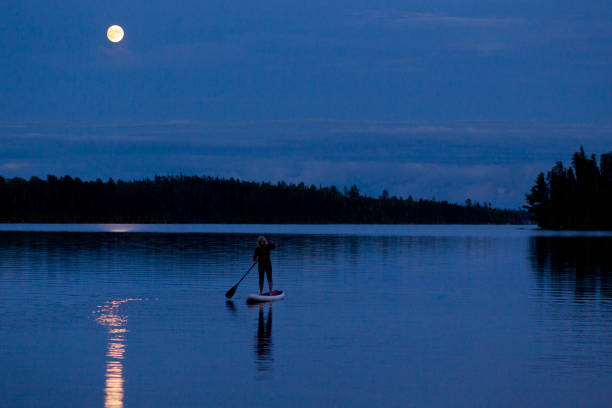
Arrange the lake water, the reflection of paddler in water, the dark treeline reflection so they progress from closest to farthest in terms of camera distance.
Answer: the lake water
the reflection of paddler in water
the dark treeline reflection

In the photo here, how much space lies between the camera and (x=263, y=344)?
1880 centimetres

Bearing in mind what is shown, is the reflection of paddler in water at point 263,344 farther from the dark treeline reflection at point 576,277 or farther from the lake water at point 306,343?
the dark treeline reflection at point 576,277

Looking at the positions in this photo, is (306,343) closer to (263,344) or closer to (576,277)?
(263,344)

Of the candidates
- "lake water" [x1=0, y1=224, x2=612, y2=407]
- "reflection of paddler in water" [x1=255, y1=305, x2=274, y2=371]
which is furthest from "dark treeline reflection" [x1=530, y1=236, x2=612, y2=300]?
"reflection of paddler in water" [x1=255, y1=305, x2=274, y2=371]

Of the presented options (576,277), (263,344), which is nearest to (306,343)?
(263,344)

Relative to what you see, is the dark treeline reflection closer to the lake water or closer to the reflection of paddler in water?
the lake water

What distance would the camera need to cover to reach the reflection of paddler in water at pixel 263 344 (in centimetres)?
1639

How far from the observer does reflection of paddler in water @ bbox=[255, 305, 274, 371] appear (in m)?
16.4

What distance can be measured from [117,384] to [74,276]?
25.0 meters

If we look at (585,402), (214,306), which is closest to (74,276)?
(214,306)

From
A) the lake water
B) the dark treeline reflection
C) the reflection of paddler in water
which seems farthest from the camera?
the dark treeline reflection

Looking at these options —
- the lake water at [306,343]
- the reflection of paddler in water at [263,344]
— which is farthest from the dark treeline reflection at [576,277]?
the reflection of paddler in water at [263,344]

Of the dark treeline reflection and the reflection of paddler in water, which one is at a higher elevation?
the dark treeline reflection

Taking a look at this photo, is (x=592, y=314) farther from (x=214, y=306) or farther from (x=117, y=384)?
(x=117, y=384)
